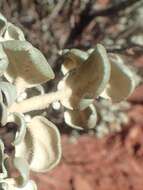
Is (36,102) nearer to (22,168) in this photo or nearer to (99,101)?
(22,168)

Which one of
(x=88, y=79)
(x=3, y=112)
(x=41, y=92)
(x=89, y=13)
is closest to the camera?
(x=3, y=112)

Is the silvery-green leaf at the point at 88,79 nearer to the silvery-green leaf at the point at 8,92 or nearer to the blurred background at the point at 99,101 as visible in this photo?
the silvery-green leaf at the point at 8,92

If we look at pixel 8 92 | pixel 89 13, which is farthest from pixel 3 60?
pixel 89 13

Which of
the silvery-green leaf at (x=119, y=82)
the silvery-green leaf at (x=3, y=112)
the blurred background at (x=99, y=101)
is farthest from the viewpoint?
the blurred background at (x=99, y=101)

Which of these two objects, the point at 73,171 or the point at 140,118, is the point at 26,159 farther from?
the point at 140,118

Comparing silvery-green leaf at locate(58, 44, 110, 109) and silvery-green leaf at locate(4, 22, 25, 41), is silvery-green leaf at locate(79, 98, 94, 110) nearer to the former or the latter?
silvery-green leaf at locate(58, 44, 110, 109)

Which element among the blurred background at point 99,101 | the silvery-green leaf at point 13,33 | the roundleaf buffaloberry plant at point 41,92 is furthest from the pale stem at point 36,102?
the blurred background at point 99,101
